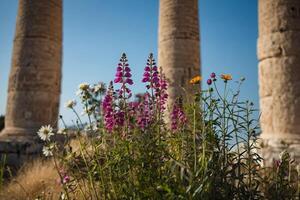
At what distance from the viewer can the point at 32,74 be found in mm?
10312

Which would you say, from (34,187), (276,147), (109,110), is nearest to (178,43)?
(276,147)

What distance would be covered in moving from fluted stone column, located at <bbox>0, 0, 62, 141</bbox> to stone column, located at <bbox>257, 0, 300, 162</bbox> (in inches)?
261

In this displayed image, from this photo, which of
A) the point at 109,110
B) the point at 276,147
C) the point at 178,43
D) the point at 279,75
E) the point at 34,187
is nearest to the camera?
the point at 109,110

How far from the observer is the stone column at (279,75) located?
23.5ft

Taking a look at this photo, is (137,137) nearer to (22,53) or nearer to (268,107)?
(268,107)

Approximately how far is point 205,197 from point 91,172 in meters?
1.02

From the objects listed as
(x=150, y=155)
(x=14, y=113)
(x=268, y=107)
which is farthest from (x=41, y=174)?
(x=268, y=107)

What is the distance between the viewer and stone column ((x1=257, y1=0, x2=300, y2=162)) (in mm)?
7176

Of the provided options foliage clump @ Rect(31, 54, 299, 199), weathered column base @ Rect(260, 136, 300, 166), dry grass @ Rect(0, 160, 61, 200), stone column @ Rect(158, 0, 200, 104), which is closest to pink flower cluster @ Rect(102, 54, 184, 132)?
foliage clump @ Rect(31, 54, 299, 199)

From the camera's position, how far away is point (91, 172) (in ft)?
9.00

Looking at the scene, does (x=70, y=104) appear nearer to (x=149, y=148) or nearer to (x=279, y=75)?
(x=149, y=148)

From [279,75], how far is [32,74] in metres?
7.36

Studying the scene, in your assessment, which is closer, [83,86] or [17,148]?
[83,86]

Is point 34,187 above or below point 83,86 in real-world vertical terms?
below
